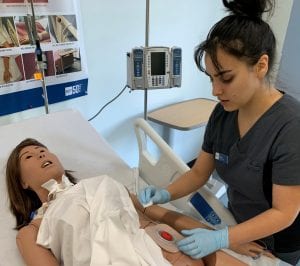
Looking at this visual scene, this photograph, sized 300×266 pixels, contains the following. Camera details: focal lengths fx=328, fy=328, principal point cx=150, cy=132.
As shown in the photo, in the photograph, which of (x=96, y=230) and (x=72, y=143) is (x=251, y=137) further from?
(x=72, y=143)

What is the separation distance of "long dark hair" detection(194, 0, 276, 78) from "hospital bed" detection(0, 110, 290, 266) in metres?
0.59

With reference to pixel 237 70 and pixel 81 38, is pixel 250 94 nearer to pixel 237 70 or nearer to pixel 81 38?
pixel 237 70

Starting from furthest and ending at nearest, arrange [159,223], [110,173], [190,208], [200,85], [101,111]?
[200,85], [101,111], [110,173], [190,208], [159,223]

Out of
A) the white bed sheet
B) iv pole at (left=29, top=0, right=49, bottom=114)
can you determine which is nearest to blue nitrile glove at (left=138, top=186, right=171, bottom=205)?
the white bed sheet

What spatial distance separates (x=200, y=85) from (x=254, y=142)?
6.71ft

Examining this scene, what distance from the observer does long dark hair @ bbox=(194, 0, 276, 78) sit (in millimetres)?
938

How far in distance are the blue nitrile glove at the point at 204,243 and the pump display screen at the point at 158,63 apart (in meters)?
0.99

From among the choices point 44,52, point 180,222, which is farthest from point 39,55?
point 180,222

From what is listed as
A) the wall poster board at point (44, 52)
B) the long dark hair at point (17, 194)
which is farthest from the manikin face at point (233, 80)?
the wall poster board at point (44, 52)

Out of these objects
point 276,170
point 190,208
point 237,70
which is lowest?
point 190,208

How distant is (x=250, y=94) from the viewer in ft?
3.37

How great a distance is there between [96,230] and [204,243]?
0.35 meters

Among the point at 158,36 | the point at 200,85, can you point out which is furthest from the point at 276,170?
the point at 200,85

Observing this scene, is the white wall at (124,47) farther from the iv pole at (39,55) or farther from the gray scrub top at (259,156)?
the gray scrub top at (259,156)
